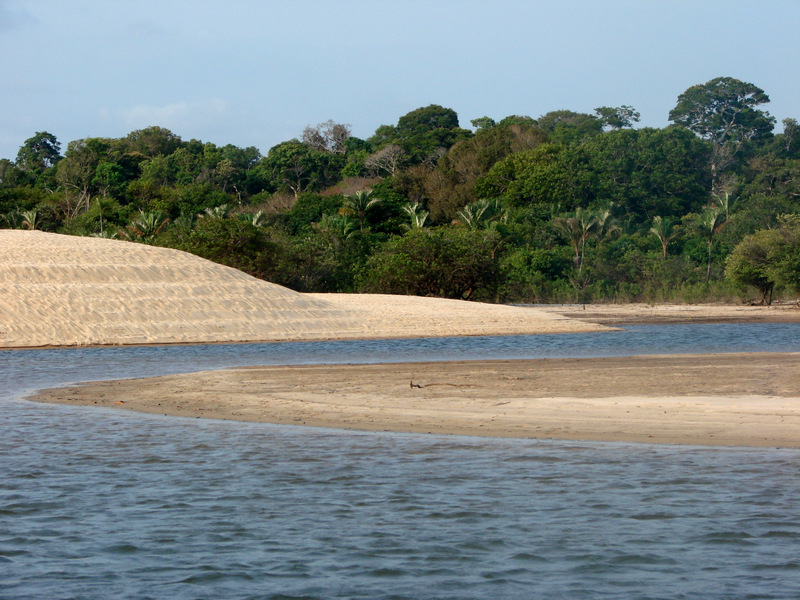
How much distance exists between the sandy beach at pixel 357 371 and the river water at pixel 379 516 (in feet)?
4.02

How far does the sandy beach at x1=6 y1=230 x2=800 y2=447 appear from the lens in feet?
42.0

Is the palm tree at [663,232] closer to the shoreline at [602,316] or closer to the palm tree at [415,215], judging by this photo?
the shoreline at [602,316]

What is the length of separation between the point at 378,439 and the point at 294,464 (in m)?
1.71

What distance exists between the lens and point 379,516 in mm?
8383

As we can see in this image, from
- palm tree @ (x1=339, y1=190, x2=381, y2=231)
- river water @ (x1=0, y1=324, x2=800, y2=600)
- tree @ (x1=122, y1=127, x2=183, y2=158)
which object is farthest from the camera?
tree @ (x1=122, y1=127, x2=183, y2=158)

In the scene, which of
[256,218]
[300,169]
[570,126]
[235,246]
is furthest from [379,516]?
[570,126]

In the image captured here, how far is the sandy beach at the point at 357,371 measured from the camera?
1279cm

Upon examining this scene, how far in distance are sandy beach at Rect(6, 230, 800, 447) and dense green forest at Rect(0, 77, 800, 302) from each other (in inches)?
544

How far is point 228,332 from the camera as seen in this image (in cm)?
3547

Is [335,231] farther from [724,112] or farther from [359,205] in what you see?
[724,112]

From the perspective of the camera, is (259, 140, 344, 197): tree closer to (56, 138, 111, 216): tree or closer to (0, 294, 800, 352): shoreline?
(56, 138, 111, 216): tree

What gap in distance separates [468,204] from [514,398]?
219 ft

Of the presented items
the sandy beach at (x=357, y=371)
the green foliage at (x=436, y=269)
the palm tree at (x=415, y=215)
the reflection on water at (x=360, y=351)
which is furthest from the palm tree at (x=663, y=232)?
the reflection on water at (x=360, y=351)

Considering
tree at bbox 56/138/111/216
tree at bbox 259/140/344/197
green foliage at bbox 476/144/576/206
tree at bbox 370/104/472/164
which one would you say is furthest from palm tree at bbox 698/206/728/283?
tree at bbox 56/138/111/216
